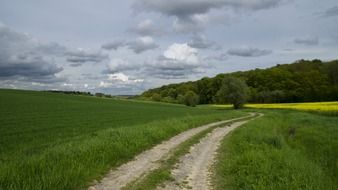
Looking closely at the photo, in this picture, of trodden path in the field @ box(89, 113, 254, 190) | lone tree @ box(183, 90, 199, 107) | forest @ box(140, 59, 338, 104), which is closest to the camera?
trodden path in the field @ box(89, 113, 254, 190)

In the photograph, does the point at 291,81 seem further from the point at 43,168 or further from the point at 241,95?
the point at 43,168

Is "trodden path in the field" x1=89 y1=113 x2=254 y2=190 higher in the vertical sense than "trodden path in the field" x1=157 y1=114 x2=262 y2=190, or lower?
higher

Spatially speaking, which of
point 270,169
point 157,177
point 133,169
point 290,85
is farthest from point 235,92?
point 157,177

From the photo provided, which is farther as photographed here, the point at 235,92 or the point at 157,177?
the point at 235,92

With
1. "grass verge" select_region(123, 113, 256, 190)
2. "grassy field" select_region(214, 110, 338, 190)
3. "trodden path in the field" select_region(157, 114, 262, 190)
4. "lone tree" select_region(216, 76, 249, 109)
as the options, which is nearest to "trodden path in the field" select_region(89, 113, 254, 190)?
"grass verge" select_region(123, 113, 256, 190)

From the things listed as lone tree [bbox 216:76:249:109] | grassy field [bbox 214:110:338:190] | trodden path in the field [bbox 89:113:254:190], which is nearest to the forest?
lone tree [bbox 216:76:249:109]

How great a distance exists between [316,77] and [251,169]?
108775 mm

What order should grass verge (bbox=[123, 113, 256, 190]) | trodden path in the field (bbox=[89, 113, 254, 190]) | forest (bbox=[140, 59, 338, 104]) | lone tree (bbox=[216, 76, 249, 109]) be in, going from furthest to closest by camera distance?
forest (bbox=[140, 59, 338, 104]), lone tree (bbox=[216, 76, 249, 109]), trodden path in the field (bbox=[89, 113, 254, 190]), grass verge (bbox=[123, 113, 256, 190])

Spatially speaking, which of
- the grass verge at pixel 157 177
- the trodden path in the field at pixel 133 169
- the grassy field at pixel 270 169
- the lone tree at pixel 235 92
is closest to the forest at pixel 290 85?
the lone tree at pixel 235 92

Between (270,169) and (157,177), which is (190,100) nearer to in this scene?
(270,169)

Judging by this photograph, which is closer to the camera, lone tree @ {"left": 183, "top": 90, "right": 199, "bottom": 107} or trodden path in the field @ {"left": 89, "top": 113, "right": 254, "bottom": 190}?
trodden path in the field @ {"left": 89, "top": 113, "right": 254, "bottom": 190}

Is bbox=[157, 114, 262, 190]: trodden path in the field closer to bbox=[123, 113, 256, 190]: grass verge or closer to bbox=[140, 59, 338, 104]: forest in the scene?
bbox=[123, 113, 256, 190]: grass verge

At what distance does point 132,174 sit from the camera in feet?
33.4

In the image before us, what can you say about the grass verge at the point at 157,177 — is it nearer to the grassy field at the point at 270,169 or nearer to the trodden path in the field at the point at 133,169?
the trodden path in the field at the point at 133,169
